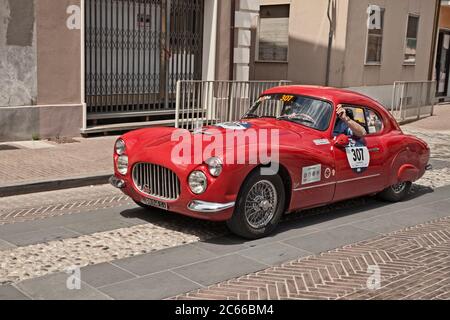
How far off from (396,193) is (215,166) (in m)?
3.56

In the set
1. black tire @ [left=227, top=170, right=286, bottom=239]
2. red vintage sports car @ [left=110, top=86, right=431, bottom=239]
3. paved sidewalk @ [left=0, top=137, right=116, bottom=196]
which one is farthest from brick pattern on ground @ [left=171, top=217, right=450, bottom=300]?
paved sidewalk @ [left=0, top=137, right=116, bottom=196]

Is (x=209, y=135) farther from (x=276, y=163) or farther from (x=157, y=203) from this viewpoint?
(x=157, y=203)

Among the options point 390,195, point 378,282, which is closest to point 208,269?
point 378,282

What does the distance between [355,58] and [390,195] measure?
38.2ft

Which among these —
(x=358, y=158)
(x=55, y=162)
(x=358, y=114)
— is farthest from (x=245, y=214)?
(x=55, y=162)

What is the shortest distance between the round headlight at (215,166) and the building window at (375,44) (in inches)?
593

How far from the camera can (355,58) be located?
61.4ft

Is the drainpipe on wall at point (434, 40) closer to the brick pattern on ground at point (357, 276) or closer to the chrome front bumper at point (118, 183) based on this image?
the brick pattern on ground at point (357, 276)

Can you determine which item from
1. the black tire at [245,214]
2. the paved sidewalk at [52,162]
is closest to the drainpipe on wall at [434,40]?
the paved sidewalk at [52,162]

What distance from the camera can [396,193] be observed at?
26.2ft

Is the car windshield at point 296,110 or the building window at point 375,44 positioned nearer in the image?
the car windshield at point 296,110

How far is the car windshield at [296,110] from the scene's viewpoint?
269 inches

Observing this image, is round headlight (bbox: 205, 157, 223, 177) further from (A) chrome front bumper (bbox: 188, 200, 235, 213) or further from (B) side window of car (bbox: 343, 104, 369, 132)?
(B) side window of car (bbox: 343, 104, 369, 132)
